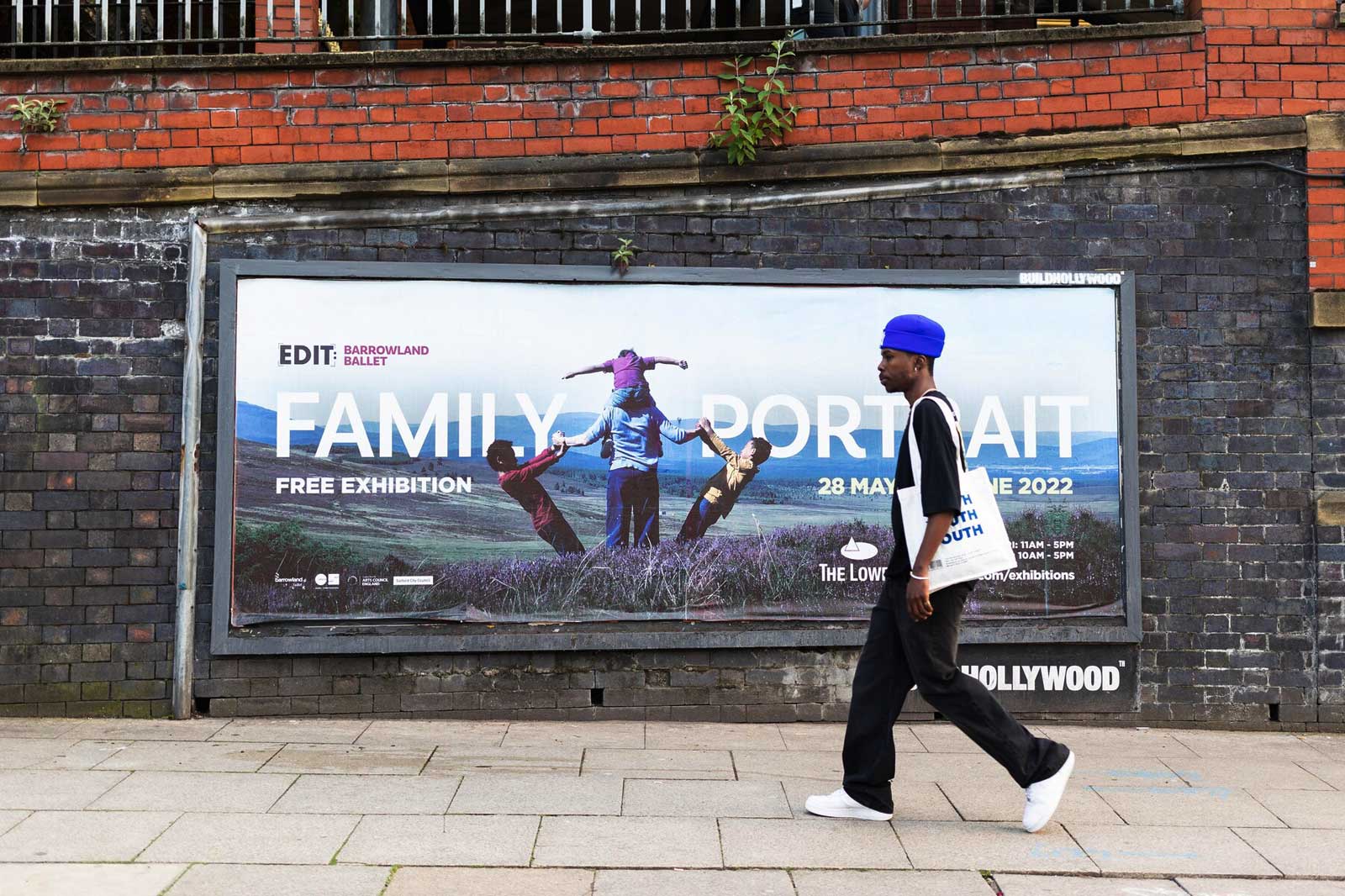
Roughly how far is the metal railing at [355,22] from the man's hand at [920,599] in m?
3.72

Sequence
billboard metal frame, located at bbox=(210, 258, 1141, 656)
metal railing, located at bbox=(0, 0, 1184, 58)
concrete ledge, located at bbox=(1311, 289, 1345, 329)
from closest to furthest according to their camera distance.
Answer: billboard metal frame, located at bbox=(210, 258, 1141, 656)
concrete ledge, located at bbox=(1311, 289, 1345, 329)
metal railing, located at bbox=(0, 0, 1184, 58)

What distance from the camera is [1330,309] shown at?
6.83m

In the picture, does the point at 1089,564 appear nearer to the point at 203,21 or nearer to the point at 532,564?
the point at 532,564

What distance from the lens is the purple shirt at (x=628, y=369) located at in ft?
22.4

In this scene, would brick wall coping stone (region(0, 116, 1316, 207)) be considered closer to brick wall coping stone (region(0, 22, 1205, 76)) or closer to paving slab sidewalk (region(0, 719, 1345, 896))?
brick wall coping stone (region(0, 22, 1205, 76))

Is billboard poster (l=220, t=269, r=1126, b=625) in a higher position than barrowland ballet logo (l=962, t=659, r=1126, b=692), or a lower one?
higher

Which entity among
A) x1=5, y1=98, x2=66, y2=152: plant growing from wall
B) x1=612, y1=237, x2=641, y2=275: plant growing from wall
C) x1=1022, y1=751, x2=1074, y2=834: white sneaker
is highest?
x1=5, y1=98, x2=66, y2=152: plant growing from wall

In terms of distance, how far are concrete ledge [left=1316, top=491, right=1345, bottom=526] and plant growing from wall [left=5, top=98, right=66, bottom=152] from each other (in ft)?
25.0

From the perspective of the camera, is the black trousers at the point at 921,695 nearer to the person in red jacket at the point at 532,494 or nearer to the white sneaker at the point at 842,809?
the white sneaker at the point at 842,809

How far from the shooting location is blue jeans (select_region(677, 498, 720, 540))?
22.3ft

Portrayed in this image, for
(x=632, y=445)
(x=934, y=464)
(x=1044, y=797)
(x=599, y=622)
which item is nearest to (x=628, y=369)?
(x=632, y=445)

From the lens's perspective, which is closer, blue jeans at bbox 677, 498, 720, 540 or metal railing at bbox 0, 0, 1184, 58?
blue jeans at bbox 677, 498, 720, 540

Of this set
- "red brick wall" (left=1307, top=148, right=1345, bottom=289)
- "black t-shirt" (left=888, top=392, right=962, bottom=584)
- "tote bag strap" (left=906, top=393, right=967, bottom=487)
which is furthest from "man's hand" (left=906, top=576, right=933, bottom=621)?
"red brick wall" (left=1307, top=148, right=1345, bottom=289)

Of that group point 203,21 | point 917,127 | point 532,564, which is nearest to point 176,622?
point 532,564
